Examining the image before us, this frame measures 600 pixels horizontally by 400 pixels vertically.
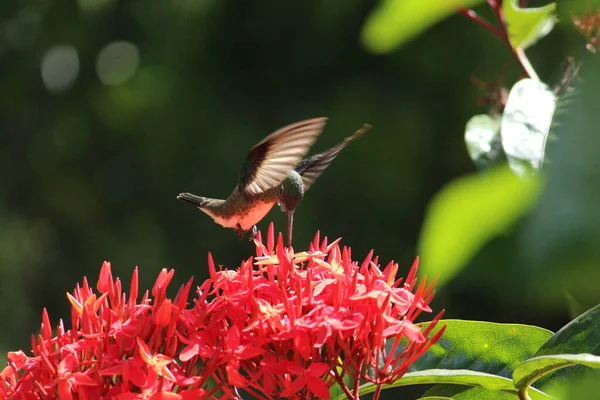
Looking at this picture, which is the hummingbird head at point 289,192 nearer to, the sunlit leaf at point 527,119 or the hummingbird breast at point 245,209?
the hummingbird breast at point 245,209

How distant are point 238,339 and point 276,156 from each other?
465mm

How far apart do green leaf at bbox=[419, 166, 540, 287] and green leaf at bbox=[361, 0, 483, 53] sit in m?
0.21

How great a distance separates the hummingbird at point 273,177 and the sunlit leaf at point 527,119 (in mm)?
208

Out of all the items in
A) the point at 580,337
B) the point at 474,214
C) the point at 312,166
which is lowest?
the point at 580,337

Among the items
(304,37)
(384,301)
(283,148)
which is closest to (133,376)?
(384,301)

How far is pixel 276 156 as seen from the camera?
4.34 ft

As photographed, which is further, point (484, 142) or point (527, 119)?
point (484, 142)

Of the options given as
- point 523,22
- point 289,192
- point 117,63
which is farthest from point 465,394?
point 117,63

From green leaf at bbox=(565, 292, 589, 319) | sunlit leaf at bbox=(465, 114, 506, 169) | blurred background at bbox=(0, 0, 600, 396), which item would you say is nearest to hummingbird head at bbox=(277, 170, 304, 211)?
sunlit leaf at bbox=(465, 114, 506, 169)

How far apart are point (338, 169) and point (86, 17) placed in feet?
5.34

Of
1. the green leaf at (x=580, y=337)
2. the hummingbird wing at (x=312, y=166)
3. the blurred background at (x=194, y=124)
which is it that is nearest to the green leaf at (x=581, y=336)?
the green leaf at (x=580, y=337)

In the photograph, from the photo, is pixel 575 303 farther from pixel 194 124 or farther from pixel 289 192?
pixel 194 124

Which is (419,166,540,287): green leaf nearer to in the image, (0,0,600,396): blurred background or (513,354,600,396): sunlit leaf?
(513,354,600,396): sunlit leaf

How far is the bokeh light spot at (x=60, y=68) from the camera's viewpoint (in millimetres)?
4621
